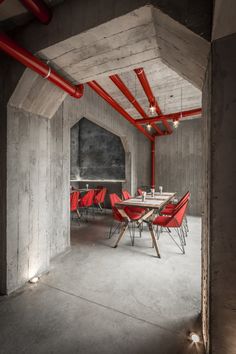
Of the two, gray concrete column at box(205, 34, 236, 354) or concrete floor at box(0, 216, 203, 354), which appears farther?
concrete floor at box(0, 216, 203, 354)

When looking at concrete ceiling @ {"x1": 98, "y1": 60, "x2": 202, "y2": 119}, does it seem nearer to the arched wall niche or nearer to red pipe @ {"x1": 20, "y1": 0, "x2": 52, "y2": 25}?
the arched wall niche

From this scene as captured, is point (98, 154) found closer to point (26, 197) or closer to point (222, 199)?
point (26, 197)

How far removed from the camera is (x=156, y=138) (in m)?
6.93

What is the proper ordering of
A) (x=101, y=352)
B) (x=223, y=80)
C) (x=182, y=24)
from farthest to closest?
(x=101, y=352) → (x=182, y=24) → (x=223, y=80)

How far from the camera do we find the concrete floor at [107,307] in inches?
54.4

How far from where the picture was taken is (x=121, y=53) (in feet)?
5.65

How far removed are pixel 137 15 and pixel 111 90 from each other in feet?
10.2

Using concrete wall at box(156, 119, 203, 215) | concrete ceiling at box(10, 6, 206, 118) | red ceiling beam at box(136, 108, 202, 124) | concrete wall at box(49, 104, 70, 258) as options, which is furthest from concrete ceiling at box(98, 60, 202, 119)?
concrete wall at box(49, 104, 70, 258)

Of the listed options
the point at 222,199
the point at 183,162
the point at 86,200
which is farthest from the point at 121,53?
the point at 183,162

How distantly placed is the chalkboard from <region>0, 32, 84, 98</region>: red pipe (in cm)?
524

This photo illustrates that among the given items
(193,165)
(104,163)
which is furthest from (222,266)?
(104,163)

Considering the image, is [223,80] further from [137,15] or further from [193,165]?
[193,165]

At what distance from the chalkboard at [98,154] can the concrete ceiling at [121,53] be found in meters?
5.05

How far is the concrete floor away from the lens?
1383mm
